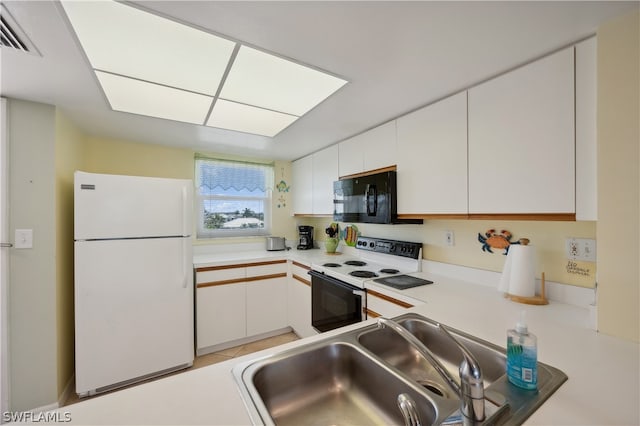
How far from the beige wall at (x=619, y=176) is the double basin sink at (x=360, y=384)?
522mm

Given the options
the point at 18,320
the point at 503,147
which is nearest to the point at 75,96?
the point at 18,320

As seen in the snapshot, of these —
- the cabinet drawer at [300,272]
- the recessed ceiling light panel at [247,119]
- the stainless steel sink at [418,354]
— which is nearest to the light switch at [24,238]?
the recessed ceiling light panel at [247,119]

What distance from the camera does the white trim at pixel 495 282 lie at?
1335mm

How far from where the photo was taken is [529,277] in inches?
55.7

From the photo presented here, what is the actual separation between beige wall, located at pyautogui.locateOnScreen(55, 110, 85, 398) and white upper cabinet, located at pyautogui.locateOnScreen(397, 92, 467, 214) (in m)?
2.49

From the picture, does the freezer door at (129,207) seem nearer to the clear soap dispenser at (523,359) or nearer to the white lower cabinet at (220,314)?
the white lower cabinet at (220,314)

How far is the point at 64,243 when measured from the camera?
1.94m

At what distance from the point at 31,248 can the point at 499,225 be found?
3.12 metres

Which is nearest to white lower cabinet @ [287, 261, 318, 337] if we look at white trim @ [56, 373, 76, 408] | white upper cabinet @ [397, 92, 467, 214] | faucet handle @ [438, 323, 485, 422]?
white upper cabinet @ [397, 92, 467, 214]

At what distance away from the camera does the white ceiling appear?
0.96 metres

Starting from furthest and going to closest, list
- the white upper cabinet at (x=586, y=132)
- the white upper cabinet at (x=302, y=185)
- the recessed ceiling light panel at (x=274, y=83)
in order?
the white upper cabinet at (x=302, y=185), the recessed ceiling light panel at (x=274, y=83), the white upper cabinet at (x=586, y=132)

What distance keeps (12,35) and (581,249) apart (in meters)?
2.86

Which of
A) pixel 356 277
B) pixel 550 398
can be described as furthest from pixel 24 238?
pixel 550 398

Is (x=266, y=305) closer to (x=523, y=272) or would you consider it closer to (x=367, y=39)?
(x=523, y=272)
